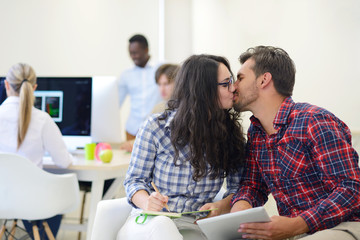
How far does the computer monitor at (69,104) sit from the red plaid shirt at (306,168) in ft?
4.72

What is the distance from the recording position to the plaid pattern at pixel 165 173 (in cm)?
165

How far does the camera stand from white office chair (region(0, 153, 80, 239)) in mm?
2244

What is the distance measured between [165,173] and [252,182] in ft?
1.07

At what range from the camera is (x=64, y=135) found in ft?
9.61

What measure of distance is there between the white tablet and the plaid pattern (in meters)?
0.23

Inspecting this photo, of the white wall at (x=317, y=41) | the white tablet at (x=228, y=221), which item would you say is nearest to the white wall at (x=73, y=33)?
the white wall at (x=317, y=41)

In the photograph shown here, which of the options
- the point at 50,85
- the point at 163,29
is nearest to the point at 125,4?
the point at 163,29

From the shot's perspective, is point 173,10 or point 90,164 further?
point 173,10

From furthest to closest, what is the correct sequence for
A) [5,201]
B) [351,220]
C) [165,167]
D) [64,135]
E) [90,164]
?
1. [64,135]
2. [90,164]
3. [5,201]
4. [165,167]
5. [351,220]

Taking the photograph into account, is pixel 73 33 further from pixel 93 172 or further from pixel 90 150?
pixel 93 172

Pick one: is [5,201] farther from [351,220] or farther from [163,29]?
[163,29]

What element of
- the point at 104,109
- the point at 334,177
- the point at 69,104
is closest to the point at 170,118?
the point at 334,177

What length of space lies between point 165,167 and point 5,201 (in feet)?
3.48

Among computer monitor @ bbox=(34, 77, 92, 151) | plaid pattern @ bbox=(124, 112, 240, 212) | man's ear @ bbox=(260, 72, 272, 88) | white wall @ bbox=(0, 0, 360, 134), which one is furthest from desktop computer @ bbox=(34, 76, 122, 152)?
white wall @ bbox=(0, 0, 360, 134)
